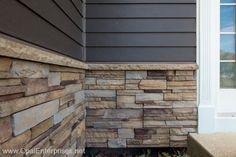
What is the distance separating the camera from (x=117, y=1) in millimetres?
2479

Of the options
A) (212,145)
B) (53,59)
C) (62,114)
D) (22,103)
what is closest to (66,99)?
(62,114)

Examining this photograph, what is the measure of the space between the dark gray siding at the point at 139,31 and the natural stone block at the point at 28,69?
1.28 meters

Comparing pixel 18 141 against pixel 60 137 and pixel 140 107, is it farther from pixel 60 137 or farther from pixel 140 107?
pixel 140 107

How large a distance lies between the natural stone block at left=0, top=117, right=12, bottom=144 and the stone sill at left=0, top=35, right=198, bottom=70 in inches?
8.3

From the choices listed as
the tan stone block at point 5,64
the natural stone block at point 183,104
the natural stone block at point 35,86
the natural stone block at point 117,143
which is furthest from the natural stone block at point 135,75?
the tan stone block at point 5,64

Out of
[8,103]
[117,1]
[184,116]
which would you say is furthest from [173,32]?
[8,103]

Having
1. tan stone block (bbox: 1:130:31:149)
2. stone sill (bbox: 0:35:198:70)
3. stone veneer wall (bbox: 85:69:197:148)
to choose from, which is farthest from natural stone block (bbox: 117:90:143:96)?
tan stone block (bbox: 1:130:31:149)

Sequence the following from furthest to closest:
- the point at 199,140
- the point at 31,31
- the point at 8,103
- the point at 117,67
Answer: the point at 117,67
the point at 199,140
the point at 31,31
the point at 8,103

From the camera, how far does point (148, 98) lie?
2461 mm

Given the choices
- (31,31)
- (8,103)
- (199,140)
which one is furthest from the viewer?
(199,140)

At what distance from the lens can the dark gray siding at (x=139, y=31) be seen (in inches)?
98.0

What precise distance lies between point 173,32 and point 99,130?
3.93 feet

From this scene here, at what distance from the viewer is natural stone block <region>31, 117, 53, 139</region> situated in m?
1.09

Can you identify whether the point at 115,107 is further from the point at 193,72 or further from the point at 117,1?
the point at 117,1
